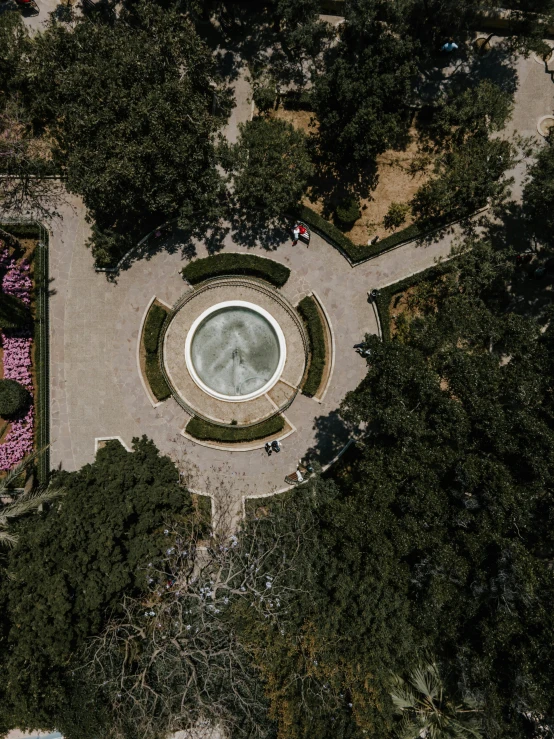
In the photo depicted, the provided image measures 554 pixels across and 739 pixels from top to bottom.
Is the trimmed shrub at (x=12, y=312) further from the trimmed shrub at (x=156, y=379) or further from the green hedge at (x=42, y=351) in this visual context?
the trimmed shrub at (x=156, y=379)

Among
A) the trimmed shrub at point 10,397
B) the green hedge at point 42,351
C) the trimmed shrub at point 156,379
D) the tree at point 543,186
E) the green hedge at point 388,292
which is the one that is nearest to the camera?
the tree at point 543,186

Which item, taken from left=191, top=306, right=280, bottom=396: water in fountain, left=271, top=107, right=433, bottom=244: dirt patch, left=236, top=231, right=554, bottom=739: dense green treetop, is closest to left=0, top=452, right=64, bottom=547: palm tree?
left=191, top=306, right=280, bottom=396: water in fountain

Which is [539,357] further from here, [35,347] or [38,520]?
[35,347]

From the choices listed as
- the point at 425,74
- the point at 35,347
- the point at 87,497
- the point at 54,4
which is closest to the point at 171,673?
the point at 87,497

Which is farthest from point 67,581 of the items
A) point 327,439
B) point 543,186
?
point 543,186

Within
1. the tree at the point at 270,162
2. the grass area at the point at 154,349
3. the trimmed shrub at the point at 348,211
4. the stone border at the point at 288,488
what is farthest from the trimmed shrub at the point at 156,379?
the trimmed shrub at the point at 348,211
